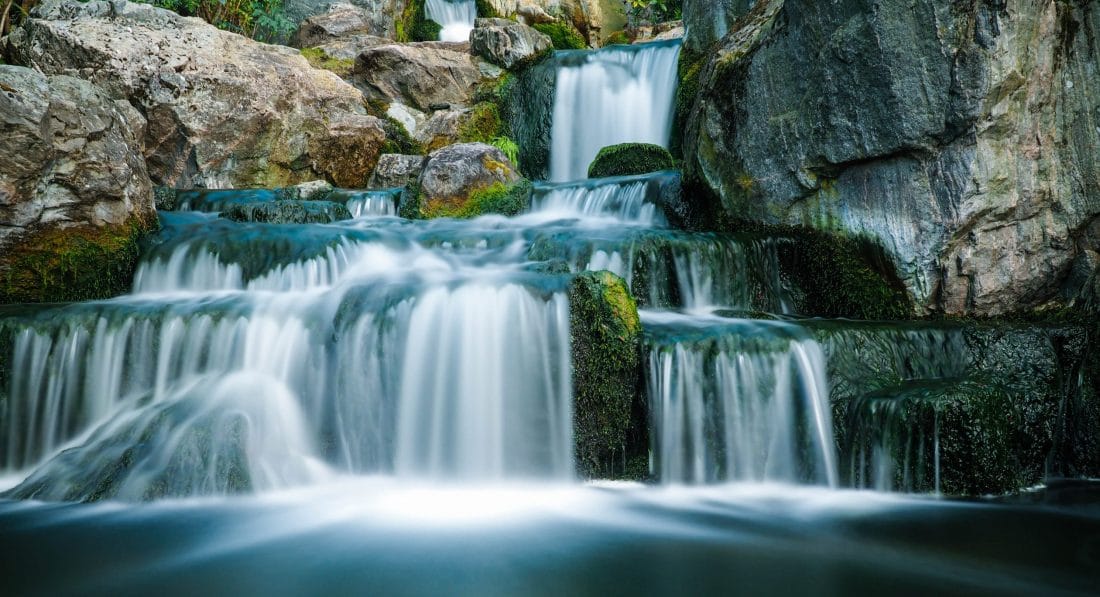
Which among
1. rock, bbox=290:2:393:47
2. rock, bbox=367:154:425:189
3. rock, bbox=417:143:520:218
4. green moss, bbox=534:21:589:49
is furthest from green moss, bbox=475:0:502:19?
rock, bbox=417:143:520:218

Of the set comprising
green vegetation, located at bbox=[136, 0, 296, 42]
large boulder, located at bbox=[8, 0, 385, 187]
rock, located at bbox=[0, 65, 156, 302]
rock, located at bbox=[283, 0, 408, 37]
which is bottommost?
rock, located at bbox=[0, 65, 156, 302]

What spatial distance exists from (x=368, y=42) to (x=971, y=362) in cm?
1395

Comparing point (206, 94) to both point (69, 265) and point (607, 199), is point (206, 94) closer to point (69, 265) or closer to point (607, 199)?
point (69, 265)

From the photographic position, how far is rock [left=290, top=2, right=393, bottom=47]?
16.1m

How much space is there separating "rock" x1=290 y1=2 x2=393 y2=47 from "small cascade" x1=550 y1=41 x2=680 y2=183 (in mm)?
6514

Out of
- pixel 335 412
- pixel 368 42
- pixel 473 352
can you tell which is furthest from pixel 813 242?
pixel 368 42

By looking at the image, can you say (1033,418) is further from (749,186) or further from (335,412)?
(335,412)

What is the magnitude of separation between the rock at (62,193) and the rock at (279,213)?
126 cm

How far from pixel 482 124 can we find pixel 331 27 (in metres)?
6.51

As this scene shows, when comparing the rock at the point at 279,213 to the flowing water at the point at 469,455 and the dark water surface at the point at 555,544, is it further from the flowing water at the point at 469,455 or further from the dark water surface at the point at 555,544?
the dark water surface at the point at 555,544

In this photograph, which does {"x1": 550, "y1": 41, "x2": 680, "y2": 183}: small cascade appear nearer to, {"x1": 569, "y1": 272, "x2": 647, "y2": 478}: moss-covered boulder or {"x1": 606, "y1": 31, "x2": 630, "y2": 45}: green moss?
{"x1": 606, "y1": 31, "x2": 630, "y2": 45}: green moss

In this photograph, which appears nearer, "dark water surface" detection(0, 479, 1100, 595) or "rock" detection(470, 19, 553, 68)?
"dark water surface" detection(0, 479, 1100, 595)

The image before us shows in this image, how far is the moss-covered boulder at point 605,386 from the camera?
4.24 metres

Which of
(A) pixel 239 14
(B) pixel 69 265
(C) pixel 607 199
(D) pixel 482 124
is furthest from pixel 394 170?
(A) pixel 239 14
